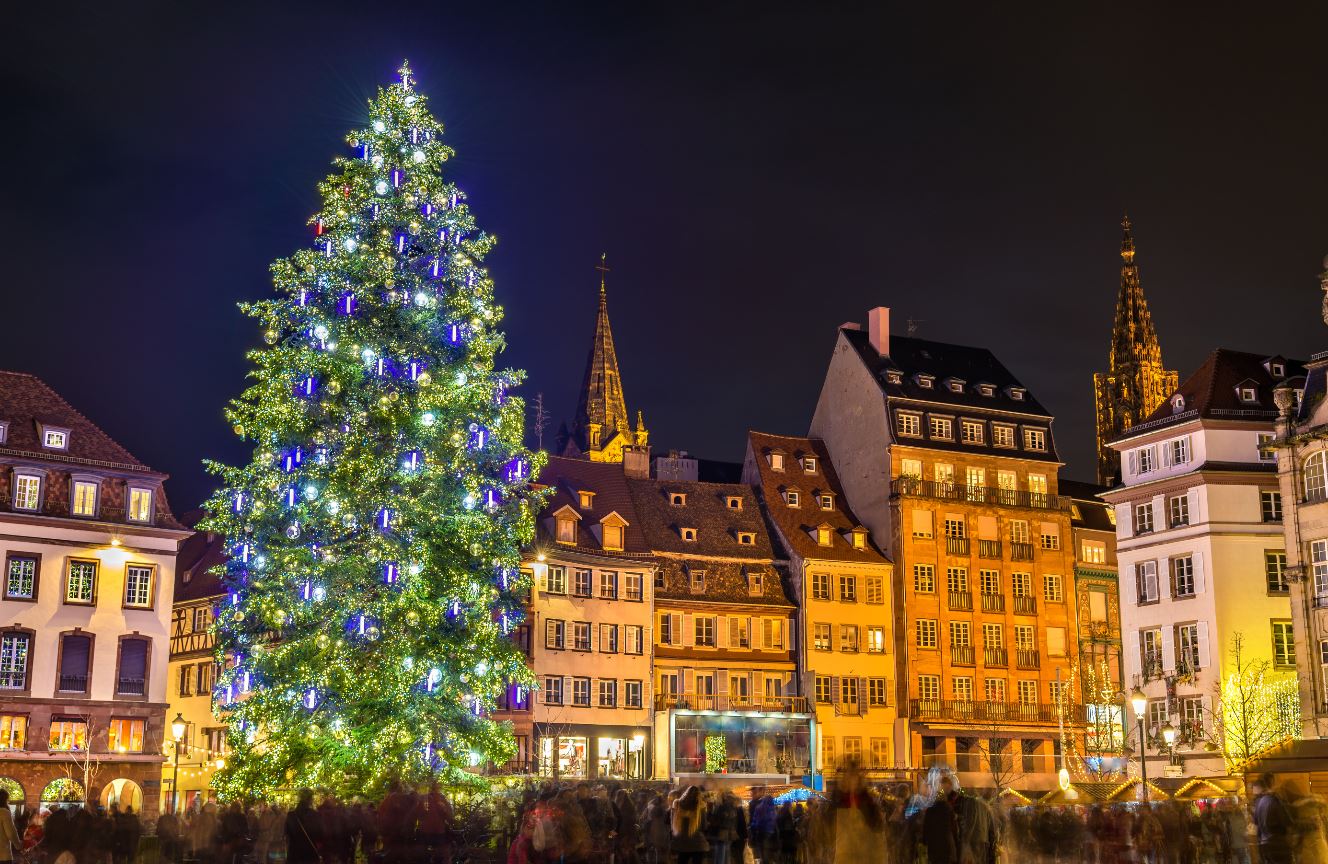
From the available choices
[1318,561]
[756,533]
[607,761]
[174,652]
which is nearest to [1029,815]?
[1318,561]

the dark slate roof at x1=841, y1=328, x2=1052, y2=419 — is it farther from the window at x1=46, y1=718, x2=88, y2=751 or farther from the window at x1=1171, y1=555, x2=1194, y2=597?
the window at x1=46, y1=718, x2=88, y2=751

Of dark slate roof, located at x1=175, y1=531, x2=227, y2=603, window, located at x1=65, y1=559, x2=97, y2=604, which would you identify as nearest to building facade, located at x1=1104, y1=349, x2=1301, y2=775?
window, located at x1=65, y1=559, x2=97, y2=604

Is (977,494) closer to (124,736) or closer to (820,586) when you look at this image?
(820,586)

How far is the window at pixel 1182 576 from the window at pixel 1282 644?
328 cm

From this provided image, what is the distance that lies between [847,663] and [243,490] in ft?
140

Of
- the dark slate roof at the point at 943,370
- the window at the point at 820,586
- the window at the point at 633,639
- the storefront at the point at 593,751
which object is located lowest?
the storefront at the point at 593,751

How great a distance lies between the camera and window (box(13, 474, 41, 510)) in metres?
56.6

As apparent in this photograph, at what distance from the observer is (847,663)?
71.6m

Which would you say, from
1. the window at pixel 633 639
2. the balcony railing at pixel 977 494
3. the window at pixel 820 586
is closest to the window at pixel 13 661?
the window at pixel 633 639

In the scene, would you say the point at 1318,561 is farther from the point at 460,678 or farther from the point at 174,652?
the point at 174,652

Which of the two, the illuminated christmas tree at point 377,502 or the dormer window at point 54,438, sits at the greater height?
the dormer window at point 54,438

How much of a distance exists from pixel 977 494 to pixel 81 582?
40621 millimetres

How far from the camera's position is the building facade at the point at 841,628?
7075cm

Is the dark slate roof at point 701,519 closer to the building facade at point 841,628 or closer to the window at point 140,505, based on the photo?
the building facade at point 841,628
